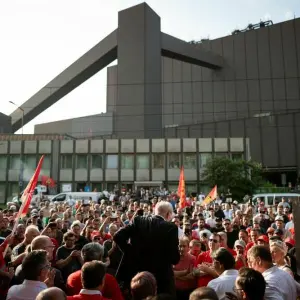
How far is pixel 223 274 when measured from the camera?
4.30 meters

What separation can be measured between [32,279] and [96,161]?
45.8 meters

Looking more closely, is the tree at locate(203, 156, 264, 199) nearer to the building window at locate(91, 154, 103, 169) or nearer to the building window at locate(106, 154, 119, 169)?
the building window at locate(106, 154, 119, 169)

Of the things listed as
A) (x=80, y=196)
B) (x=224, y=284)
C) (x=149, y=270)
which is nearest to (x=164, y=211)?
(x=149, y=270)

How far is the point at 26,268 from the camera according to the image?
3.80 m

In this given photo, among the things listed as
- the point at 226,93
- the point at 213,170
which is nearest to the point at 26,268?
the point at 213,170

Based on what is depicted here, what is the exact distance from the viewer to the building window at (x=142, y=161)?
48.4 metres

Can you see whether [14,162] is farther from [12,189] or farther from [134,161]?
[134,161]

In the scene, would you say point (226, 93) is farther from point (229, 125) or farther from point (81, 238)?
point (81, 238)

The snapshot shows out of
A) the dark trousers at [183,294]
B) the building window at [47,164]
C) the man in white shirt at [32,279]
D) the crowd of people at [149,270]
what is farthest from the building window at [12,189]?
the man in white shirt at [32,279]

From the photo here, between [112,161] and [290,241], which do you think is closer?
[290,241]

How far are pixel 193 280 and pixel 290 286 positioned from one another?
187 cm

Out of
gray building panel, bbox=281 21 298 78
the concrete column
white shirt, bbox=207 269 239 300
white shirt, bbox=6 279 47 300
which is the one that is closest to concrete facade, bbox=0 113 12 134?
the concrete column

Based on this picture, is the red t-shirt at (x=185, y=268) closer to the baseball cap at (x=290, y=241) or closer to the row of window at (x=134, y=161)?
the baseball cap at (x=290, y=241)

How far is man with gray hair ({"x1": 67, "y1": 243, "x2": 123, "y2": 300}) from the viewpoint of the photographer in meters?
4.06
